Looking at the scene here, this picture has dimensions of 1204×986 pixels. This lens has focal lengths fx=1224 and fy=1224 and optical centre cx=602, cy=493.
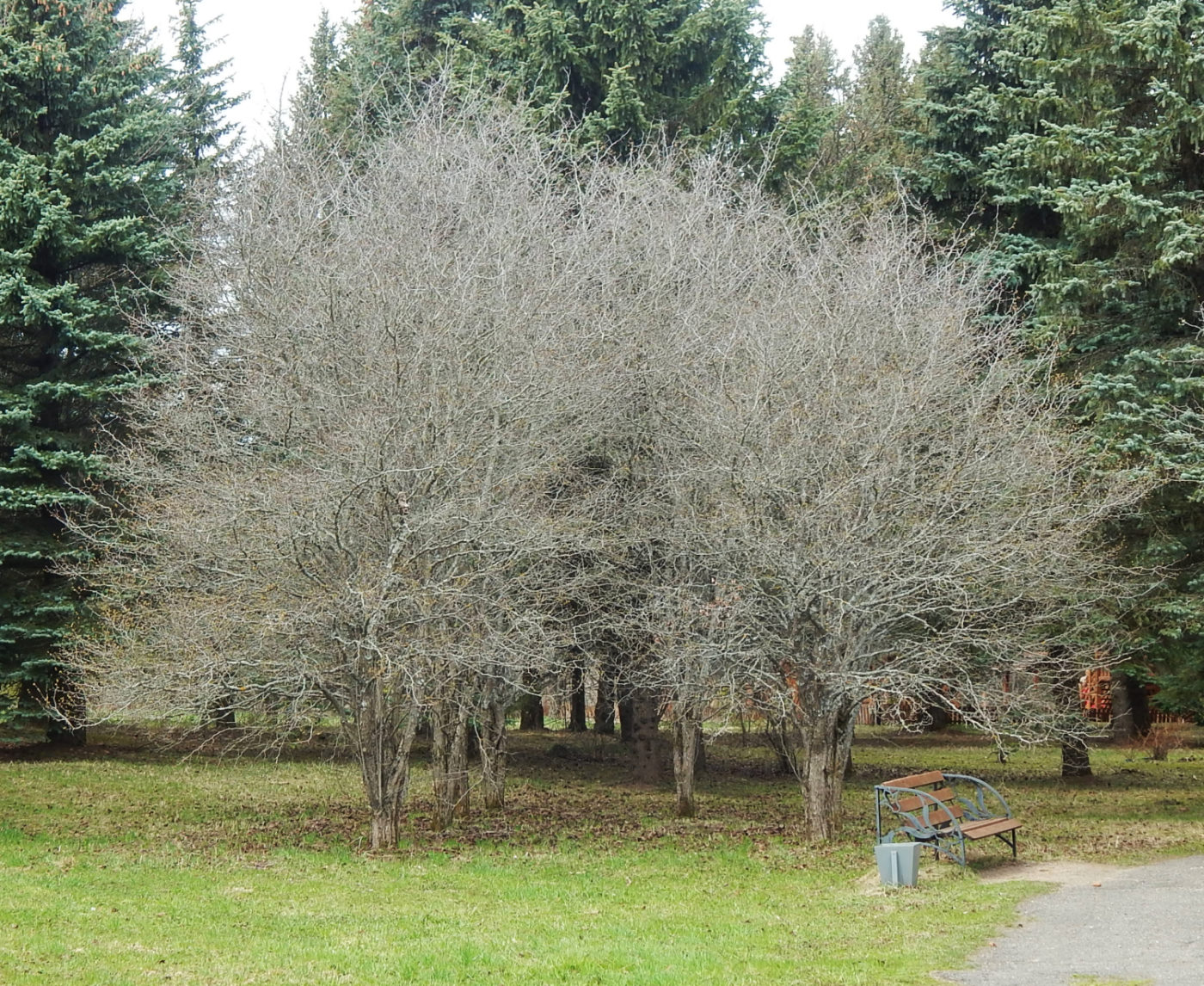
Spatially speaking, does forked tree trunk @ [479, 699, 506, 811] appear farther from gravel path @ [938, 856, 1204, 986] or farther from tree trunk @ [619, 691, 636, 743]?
tree trunk @ [619, 691, 636, 743]

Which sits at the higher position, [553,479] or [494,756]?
[553,479]

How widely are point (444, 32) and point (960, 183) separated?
10.9 metres

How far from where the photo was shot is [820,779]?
13305 mm

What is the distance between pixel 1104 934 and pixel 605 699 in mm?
12604

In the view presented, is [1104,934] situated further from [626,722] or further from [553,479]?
[626,722]

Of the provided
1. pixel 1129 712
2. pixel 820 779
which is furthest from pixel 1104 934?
pixel 1129 712

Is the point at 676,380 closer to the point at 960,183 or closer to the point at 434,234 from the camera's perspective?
the point at 434,234

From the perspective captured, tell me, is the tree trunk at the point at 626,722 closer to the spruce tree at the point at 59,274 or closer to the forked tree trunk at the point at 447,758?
the forked tree trunk at the point at 447,758

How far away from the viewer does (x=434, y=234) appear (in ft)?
42.9

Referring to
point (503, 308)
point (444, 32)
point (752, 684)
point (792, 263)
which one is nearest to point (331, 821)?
point (752, 684)

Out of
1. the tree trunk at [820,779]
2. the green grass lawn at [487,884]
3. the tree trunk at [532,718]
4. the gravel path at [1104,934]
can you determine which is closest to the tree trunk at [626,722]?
the tree trunk at [532,718]

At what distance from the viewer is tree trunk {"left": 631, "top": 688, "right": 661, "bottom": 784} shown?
64.3ft

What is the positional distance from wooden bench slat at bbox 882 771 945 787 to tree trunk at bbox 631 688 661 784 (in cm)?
760

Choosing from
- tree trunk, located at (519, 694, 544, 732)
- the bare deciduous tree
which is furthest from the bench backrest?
tree trunk, located at (519, 694, 544, 732)
